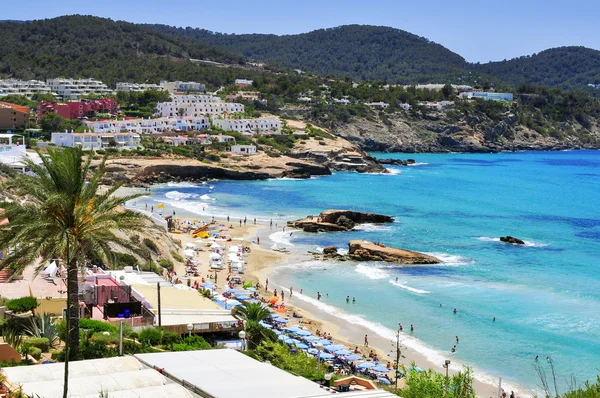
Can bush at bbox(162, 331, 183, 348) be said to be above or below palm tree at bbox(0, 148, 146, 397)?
below

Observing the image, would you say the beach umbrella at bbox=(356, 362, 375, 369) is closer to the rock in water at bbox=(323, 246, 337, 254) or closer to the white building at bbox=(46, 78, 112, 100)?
the rock in water at bbox=(323, 246, 337, 254)

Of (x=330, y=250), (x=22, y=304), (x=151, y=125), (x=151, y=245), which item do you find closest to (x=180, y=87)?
(x=151, y=125)

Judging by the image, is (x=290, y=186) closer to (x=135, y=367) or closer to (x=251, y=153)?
(x=251, y=153)

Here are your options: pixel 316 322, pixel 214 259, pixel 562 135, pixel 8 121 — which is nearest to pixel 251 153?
pixel 8 121

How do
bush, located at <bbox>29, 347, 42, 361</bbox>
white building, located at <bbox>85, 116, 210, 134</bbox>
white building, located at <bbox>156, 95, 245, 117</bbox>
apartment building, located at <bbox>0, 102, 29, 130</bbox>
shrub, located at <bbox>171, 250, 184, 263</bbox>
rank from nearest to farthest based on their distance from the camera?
1. bush, located at <bbox>29, 347, 42, 361</bbox>
2. shrub, located at <bbox>171, 250, 184, 263</bbox>
3. apartment building, located at <bbox>0, 102, 29, 130</bbox>
4. white building, located at <bbox>85, 116, 210, 134</bbox>
5. white building, located at <bbox>156, 95, 245, 117</bbox>

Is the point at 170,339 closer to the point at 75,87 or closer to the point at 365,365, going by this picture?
the point at 365,365

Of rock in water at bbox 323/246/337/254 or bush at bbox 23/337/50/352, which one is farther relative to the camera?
rock in water at bbox 323/246/337/254

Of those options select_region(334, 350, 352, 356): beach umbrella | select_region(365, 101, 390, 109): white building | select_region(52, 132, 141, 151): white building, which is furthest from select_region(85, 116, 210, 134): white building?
select_region(334, 350, 352, 356): beach umbrella
